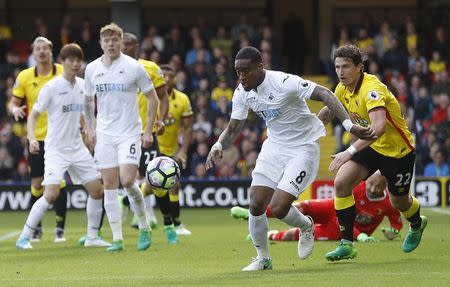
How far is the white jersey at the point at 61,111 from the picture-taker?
13898 millimetres

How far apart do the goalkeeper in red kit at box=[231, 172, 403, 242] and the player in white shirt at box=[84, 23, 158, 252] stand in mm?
1781

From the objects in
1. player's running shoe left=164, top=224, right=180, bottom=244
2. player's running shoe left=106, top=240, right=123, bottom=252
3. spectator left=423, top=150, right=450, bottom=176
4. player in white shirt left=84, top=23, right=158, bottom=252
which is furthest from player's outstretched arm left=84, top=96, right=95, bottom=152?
spectator left=423, top=150, right=450, bottom=176

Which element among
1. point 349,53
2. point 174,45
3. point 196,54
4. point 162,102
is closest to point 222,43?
point 196,54

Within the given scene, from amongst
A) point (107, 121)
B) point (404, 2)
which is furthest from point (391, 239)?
point (404, 2)

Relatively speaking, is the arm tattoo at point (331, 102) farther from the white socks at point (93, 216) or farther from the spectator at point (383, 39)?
the spectator at point (383, 39)

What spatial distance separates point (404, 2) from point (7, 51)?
1027 centimetres

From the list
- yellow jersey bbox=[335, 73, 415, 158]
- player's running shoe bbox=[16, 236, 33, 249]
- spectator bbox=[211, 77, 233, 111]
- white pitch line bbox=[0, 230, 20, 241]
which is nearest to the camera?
yellow jersey bbox=[335, 73, 415, 158]

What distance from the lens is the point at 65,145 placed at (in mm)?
13992

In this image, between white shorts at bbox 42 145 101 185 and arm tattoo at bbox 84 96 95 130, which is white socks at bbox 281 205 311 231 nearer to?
arm tattoo at bbox 84 96 95 130

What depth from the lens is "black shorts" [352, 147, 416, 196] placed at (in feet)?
37.6

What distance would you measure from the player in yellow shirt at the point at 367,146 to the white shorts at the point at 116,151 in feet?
7.79

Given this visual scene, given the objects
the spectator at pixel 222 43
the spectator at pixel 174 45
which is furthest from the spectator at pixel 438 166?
the spectator at pixel 174 45

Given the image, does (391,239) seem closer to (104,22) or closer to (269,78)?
(269,78)

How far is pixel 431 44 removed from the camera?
27.7 metres
